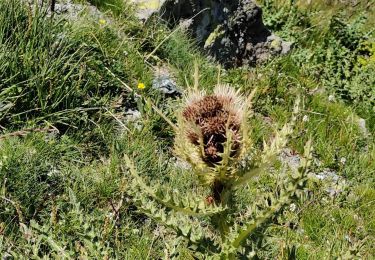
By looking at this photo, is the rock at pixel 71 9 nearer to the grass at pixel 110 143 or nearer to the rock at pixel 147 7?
the grass at pixel 110 143

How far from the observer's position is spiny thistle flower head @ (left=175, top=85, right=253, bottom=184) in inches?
75.2

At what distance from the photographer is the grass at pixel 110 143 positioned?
3151 millimetres

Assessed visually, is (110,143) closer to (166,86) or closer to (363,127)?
(166,86)

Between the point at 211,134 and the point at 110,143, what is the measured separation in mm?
2119

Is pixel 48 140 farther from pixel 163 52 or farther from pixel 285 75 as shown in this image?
pixel 285 75

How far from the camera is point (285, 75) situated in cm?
594

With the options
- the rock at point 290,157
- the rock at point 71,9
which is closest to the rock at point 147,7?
the rock at point 71,9

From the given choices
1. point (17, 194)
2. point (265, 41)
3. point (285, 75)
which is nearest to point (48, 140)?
point (17, 194)

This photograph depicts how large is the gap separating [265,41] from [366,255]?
3.48 meters

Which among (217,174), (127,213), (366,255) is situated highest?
(217,174)

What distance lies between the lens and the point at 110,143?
3959mm

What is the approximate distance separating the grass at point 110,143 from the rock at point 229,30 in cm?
38

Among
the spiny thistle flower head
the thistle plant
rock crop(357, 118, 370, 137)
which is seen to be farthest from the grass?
the spiny thistle flower head

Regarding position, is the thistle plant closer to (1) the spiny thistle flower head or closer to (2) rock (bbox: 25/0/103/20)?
(1) the spiny thistle flower head
